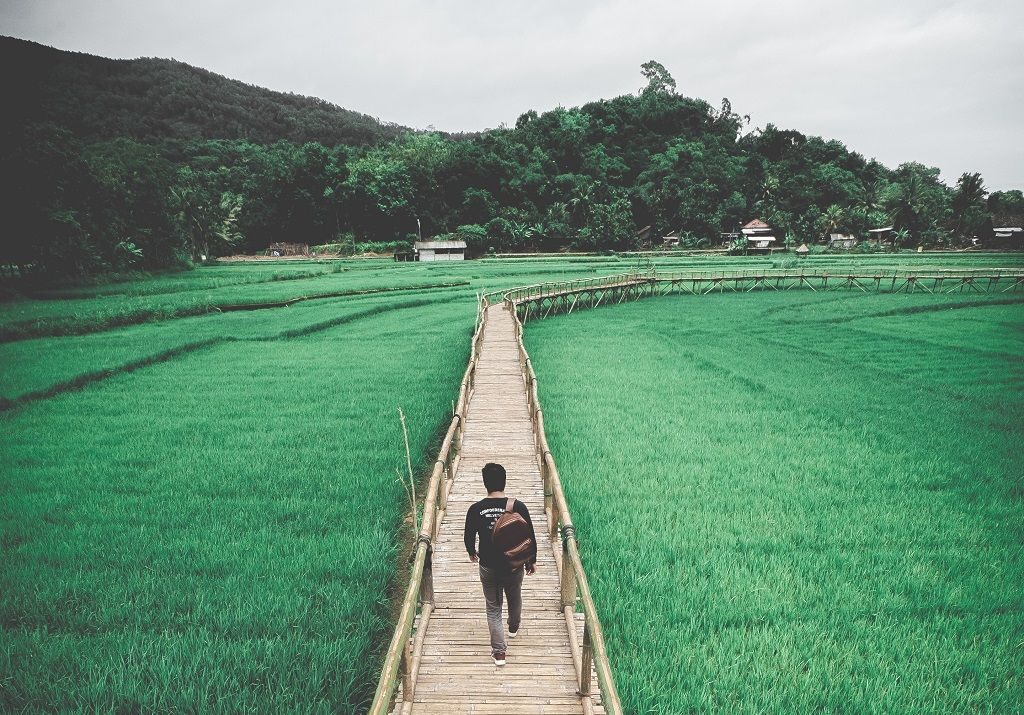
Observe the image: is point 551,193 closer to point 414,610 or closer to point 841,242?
point 841,242

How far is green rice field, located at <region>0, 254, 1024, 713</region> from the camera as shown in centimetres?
465

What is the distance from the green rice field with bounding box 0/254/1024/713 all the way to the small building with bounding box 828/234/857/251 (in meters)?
55.1

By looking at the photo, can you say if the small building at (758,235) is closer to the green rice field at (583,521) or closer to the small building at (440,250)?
the small building at (440,250)

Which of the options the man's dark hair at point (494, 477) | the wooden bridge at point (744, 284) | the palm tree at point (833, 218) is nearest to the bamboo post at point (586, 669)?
the man's dark hair at point (494, 477)

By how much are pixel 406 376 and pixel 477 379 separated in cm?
310

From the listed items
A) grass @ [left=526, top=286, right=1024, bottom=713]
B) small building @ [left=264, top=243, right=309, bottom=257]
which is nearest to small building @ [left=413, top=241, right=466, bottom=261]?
small building @ [left=264, top=243, right=309, bottom=257]

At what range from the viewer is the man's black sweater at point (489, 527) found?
397cm

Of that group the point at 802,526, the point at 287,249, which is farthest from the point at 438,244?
the point at 802,526

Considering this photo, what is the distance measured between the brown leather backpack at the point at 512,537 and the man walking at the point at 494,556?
0.04m

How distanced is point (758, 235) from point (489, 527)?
248ft

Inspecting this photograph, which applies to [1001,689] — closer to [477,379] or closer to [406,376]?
[477,379]

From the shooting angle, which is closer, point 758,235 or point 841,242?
point 841,242

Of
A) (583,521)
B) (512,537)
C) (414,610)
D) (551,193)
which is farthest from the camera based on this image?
(551,193)

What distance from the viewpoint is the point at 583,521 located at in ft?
23.1
